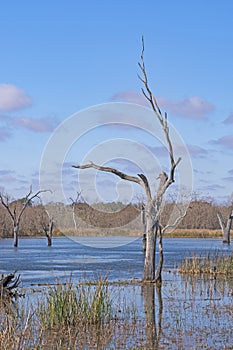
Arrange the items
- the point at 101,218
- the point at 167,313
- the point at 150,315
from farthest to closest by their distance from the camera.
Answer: the point at 101,218 < the point at 167,313 < the point at 150,315

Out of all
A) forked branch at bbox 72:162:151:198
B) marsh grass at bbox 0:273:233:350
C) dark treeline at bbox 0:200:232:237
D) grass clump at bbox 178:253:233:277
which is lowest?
marsh grass at bbox 0:273:233:350

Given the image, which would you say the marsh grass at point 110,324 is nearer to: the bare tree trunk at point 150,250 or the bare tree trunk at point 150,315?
the bare tree trunk at point 150,315

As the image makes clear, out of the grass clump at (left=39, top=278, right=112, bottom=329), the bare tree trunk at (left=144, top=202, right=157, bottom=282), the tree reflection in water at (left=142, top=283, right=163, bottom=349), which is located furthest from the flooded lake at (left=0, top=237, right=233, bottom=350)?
the bare tree trunk at (left=144, top=202, right=157, bottom=282)

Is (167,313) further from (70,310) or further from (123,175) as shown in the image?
(123,175)

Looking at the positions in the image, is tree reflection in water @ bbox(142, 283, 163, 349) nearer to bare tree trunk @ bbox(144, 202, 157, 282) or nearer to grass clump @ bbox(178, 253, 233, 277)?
bare tree trunk @ bbox(144, 202, 157, 282)

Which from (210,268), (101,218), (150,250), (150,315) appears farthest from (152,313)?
(101,218)

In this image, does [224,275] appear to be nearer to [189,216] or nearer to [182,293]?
[182,293]

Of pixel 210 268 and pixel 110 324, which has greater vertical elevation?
pixel 210 268

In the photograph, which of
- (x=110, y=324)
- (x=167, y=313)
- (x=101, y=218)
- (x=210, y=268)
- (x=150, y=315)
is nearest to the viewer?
(x=110, y=324)

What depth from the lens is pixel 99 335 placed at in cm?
1154

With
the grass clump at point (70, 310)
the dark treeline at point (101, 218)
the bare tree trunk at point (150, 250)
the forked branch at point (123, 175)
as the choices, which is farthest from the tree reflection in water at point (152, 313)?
the dark treeline at point (101, 218)

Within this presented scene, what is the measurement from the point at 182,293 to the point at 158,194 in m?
3.37

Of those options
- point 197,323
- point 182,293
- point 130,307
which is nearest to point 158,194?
point 182,293

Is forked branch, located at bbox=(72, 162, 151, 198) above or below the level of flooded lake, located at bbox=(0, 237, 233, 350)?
above
